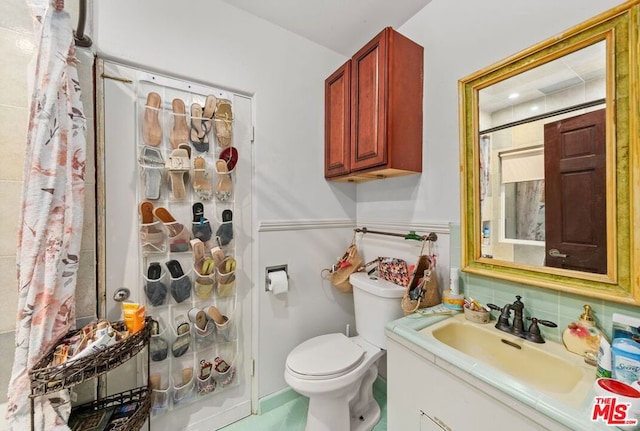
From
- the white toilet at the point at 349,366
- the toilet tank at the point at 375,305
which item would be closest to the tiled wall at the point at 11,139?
the white toilet at the point at 349,366

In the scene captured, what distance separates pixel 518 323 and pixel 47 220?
6.03 ft

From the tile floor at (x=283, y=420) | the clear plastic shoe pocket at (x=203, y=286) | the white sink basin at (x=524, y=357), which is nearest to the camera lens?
the white sink basin at (x=524, y=357)

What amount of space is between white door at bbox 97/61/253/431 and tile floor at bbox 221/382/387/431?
2.4 inches

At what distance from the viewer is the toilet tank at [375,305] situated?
4.53 ft

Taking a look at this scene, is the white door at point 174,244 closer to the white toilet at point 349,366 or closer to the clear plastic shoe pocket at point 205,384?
the clear plastic shoe pocket at point 205,384

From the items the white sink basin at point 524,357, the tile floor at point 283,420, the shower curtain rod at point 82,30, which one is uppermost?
the shower curtain rod at point 82,30

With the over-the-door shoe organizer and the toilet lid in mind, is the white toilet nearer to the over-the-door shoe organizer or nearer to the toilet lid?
the toilet lid

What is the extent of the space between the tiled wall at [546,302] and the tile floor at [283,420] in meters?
0.97

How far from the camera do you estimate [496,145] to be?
1.14 m

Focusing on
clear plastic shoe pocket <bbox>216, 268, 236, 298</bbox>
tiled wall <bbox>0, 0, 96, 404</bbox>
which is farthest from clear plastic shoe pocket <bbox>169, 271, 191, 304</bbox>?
tiled wall <bbox>0, 0, 96, 404</bbox>

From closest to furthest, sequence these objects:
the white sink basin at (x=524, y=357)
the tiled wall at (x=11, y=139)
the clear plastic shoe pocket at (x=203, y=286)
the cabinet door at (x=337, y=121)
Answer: the white sink basin at (x=524, y=357) < the tiled wall at (x=11, y=139) < the clear plastic shoe pocket at (x=203, y=286) < the cabinet door at (x=337, y=121)

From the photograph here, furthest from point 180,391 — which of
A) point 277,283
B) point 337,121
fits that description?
point 337,121

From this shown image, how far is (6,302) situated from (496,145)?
214 cm

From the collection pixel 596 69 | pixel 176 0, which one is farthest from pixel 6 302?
pixel 596 69
